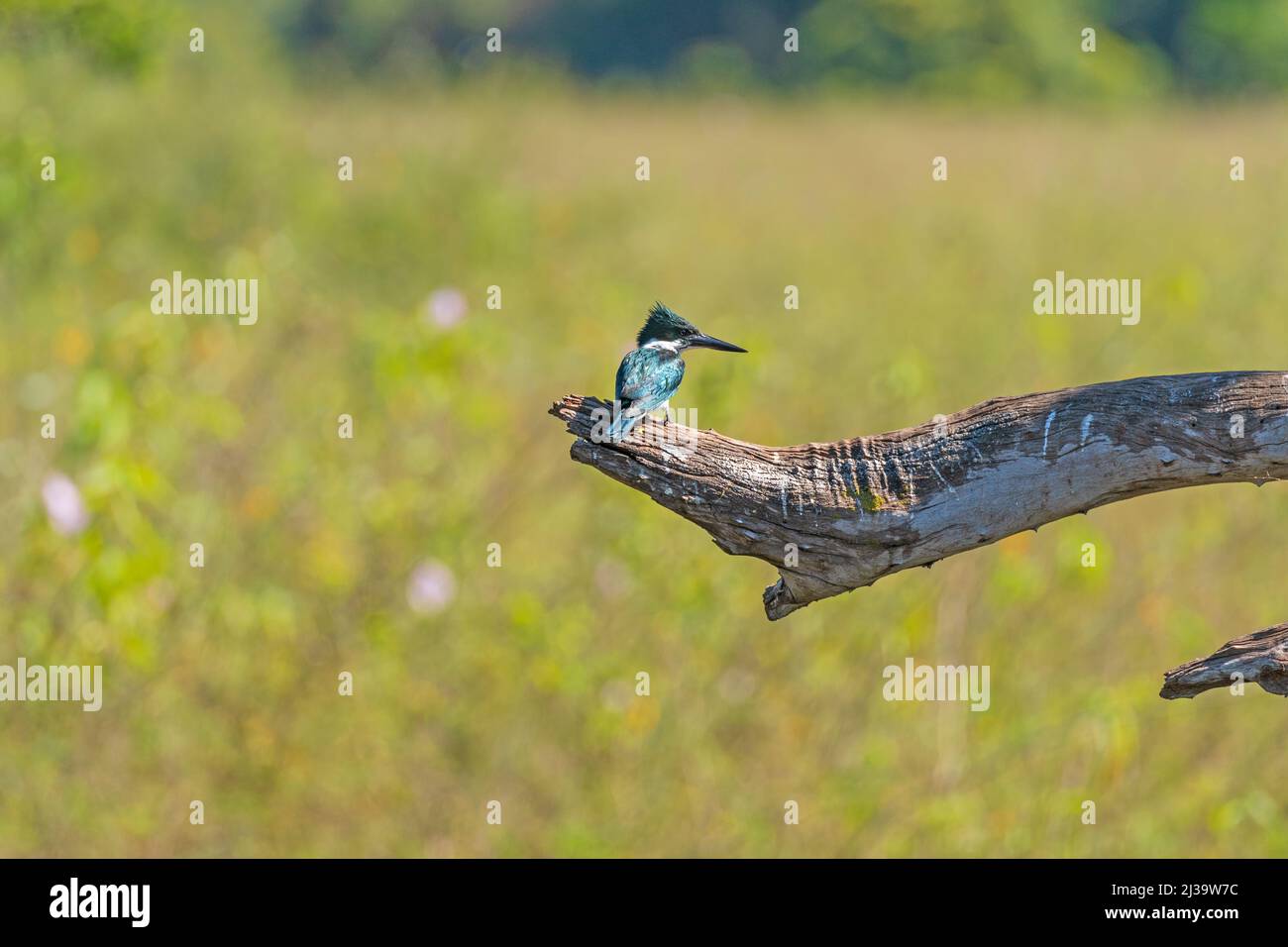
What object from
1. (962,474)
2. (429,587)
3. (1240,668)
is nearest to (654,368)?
(962,474)

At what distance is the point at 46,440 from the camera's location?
3.92 meters

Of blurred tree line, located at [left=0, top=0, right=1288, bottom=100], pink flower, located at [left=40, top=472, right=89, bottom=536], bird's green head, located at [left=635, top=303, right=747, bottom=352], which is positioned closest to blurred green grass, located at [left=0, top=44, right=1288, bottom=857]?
pink flower, located at [left=40, top=472, right=89, bottom=536]

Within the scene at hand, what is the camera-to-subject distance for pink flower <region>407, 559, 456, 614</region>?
3.72 metres

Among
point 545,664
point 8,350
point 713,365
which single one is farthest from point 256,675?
point 8,350

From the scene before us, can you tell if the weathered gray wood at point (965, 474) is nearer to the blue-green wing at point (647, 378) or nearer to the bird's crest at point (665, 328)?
the blue-green wing at point (647, 378)

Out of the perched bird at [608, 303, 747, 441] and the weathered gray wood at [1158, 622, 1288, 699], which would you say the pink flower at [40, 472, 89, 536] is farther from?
the weathered gray wood at [1158, 622, 1288, 699]

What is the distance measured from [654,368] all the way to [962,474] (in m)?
0.56

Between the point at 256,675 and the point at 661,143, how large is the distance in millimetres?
10462

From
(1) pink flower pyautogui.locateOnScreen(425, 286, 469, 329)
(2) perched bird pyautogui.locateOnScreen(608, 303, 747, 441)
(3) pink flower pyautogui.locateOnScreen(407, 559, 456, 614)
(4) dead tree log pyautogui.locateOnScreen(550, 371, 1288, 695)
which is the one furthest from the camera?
(3) pink flower pyautogui.locateOnScreen(407, 559, 456, 614)

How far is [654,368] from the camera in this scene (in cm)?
226

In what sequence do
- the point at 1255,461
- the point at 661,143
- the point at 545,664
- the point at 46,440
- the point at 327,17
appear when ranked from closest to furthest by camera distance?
1. the point at 1255,461
2. the point at 545,664
3. the point at 46,440
4. the point at 661,143
5. the point at 327,17

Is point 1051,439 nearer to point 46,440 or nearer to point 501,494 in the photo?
point 501,494

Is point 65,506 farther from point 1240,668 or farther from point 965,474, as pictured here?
point 1240,668

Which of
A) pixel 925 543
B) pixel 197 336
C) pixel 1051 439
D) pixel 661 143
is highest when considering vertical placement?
pixel 661 143
